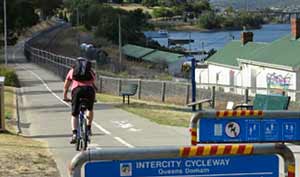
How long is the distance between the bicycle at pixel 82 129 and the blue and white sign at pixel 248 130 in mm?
3424

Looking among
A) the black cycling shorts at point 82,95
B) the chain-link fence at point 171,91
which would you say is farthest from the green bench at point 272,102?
the chain-link fence at point 171,91

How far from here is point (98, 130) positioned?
1650 centimetres

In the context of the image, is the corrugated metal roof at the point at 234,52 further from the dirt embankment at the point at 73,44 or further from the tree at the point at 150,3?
the tree at the point at 150,3

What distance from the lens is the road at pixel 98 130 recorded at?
13648 millimetres

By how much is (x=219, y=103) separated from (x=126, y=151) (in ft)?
74.1

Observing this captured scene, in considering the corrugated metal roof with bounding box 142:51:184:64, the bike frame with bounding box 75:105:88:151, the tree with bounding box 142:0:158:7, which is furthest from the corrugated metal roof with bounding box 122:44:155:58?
the tree with bounding box 142:0:158:7

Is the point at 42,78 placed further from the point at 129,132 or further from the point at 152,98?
the point at 129,132

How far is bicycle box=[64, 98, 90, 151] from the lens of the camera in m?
11.9

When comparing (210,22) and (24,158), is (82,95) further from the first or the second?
(210,22)

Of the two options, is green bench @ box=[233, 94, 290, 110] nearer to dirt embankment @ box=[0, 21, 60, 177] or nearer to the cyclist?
the cyclist

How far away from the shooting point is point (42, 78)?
44688mm

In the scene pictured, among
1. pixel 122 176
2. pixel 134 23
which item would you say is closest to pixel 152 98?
pixel 122 176

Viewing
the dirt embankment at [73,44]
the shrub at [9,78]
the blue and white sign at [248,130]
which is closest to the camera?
the blue and white sign at [248,130]

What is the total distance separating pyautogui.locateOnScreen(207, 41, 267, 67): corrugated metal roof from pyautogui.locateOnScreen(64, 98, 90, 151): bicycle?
38.2 metres
